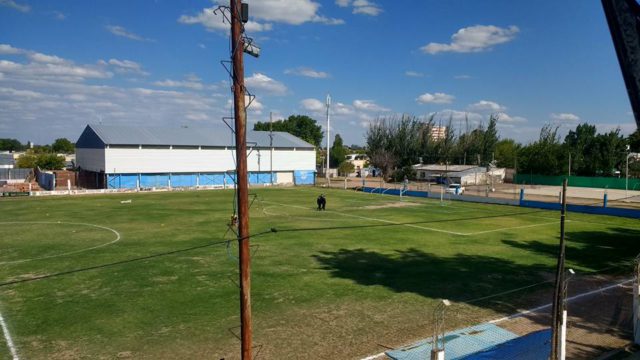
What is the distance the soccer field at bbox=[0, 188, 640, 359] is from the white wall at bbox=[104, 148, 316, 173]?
28.5 metres

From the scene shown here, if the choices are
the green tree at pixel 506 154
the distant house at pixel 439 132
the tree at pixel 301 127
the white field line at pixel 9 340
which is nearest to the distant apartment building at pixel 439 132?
the distant house at pixel 439 132

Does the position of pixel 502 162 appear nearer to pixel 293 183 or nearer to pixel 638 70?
pixel 293 183

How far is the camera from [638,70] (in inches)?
362

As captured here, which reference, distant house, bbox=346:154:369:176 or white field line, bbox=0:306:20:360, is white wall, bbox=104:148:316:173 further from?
white field line, bbox=0:306:20:360

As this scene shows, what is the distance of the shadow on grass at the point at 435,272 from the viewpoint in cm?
1838

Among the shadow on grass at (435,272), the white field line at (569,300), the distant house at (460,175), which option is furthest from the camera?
the distant house at (460,175)

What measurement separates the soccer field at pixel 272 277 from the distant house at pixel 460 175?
4479cm

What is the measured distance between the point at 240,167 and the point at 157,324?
7433 millimetres

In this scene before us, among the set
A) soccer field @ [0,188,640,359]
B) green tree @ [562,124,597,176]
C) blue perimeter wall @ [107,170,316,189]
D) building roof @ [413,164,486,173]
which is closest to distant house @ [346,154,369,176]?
building roof @ [413,164,486,173]

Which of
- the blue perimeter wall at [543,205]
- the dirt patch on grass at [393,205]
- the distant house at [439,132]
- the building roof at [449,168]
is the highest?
the distant house at [439,132]

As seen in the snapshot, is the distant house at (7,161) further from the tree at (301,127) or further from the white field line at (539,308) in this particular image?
the white field line at (539,308)

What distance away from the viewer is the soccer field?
13477mm

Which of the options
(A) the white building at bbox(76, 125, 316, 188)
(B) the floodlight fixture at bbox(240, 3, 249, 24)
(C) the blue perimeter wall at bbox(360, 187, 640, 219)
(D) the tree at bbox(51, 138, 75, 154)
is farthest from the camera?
(D) the tree at bbox(51, 138, 75, 154)

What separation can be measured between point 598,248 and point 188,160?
59940 millimetres
